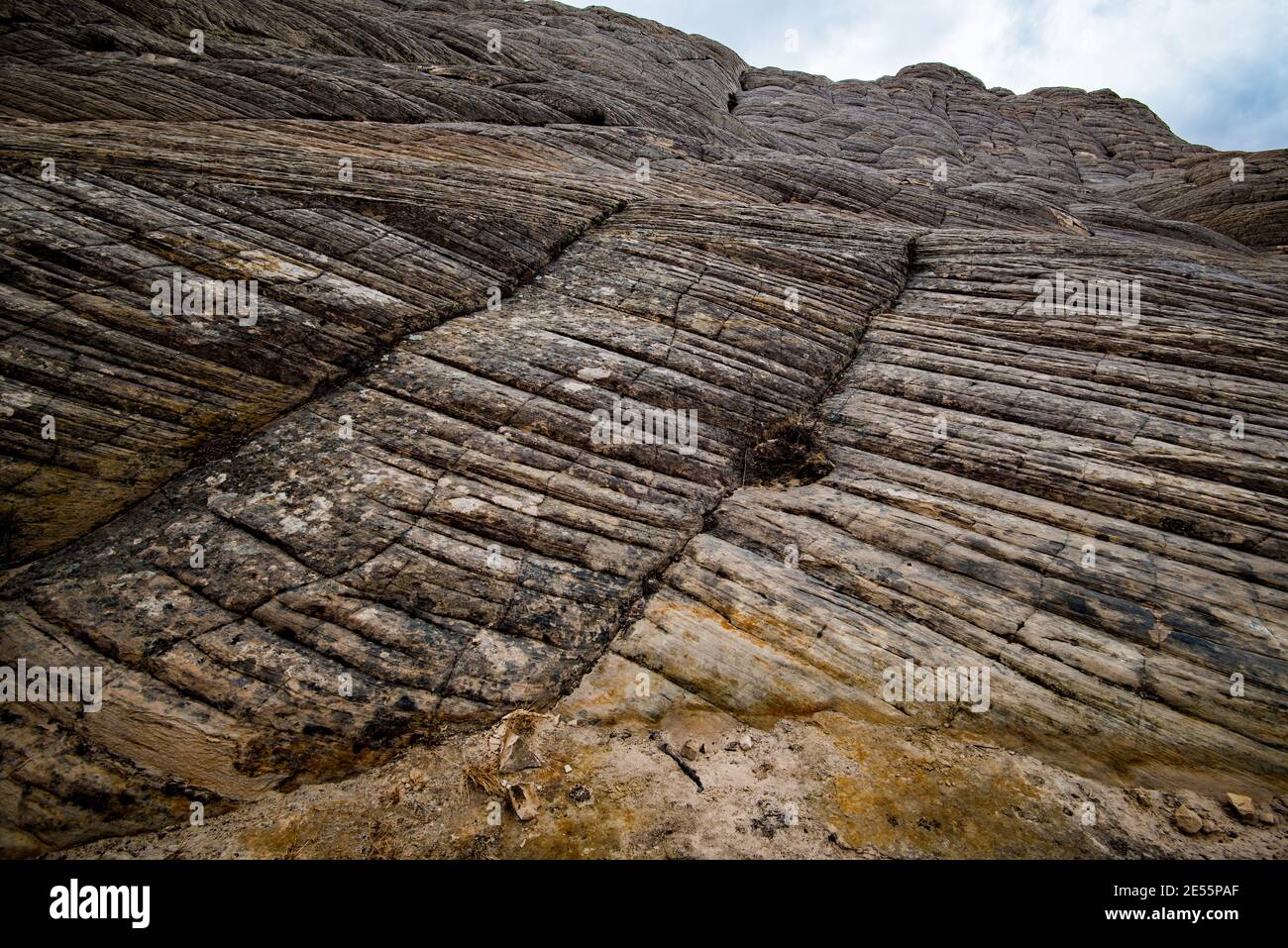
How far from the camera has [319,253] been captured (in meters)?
13.9

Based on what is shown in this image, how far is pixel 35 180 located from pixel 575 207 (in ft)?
45.6

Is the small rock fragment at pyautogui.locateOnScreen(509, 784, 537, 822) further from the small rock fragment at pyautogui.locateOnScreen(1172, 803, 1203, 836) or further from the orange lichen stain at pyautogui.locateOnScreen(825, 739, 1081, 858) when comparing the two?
the small rock fragment at pyautogui.locateOnScreen(1172, 803, 1203, 836)

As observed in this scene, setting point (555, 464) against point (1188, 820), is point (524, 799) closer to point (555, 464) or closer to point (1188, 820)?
point (555, 464)

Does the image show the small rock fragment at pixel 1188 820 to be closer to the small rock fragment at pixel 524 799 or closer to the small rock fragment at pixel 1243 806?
the small rock fragment at pixel 1243 806

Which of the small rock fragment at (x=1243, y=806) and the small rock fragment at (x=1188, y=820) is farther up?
the small rock fragment at (x=1243, y=806)

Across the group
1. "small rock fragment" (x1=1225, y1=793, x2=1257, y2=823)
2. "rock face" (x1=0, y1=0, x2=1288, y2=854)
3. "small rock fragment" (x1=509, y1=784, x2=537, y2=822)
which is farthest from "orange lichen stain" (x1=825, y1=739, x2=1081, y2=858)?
"small rock fragment" (x1=509, y1=784, x2=537, y2=822)

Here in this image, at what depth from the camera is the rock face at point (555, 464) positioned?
7.64 m

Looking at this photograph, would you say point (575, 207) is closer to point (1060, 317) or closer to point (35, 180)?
point (35, 180)

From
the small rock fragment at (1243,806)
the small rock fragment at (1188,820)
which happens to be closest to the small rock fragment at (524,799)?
the small rock fragment at (1188,820)

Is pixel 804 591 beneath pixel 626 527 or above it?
beneath

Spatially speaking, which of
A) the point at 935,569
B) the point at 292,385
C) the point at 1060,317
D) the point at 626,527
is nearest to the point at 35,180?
the point at 292,385

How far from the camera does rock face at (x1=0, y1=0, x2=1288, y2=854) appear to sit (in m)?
7.64

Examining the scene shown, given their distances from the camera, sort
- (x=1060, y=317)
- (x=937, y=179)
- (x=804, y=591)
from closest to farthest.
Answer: (x=804, y=591) < (x=1060, y=317) < (x=937, y=179)

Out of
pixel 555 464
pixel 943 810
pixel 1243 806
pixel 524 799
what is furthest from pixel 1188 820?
pixel 555 464
